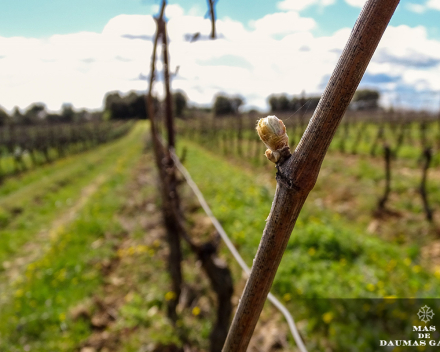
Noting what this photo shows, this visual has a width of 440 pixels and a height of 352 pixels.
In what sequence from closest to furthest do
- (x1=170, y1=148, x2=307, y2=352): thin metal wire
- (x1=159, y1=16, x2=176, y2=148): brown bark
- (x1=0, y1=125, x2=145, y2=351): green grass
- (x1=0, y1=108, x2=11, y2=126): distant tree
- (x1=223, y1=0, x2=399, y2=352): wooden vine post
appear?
(x1=223, y1=0, x2=399, y2=352): wooden vine post, (x1=170, y1=148, x2=307, y2=352): thin metal wire, (x1=159, y1=16, x2=176, y2=148): brown bark, (x1=0, y1=125, x2=145, y2=351): green grass, (x1=0, y1=108, x2=11, y2=126): distant tree

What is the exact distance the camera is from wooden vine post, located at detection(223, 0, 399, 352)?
514 millimetres

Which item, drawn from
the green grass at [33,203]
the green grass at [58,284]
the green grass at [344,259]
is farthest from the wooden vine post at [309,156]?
the green grass at [33,203]

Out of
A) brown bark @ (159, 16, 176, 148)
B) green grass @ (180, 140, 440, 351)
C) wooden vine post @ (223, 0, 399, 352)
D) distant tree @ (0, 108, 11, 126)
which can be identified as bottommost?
green grass @ (180, 140, 440, 351)

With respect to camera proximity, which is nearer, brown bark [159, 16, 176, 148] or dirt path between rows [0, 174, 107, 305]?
brown bark [159, 16, 176, 148]

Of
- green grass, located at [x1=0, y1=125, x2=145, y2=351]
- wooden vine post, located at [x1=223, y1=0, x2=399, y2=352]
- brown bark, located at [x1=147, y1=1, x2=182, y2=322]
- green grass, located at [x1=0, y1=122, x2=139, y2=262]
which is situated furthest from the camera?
green grass, located at [x1=0, y1=122, x2=139, y2=262]

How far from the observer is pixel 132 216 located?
23.4 ft

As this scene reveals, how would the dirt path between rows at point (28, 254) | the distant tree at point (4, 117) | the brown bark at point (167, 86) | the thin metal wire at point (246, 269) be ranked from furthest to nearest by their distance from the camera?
1. the distant tree at point (4, 117)
2. the dirt path between rows at point (28, 254)
3. the brown bark at point (167, 86)
4. the thin metal wire at point (246, 269)

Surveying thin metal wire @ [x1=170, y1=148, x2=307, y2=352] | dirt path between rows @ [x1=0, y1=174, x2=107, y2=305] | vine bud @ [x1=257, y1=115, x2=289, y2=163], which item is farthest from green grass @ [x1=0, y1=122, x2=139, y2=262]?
vine bud @ [x1=257, y1=115, x2=289, y2=163]

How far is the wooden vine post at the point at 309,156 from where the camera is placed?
20.2 inches

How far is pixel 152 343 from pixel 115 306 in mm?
1068

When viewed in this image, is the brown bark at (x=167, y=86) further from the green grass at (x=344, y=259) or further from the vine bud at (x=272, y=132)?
the vine bud at (x=272, y=132)

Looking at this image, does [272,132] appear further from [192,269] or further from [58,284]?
[58,284]

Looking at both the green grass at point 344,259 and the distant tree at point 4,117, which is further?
→ the distant tree at point 4,117

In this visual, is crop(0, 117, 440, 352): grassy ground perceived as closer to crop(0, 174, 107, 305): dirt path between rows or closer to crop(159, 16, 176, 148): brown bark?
crop(0, 174, 107, 305): dirt path between rows
